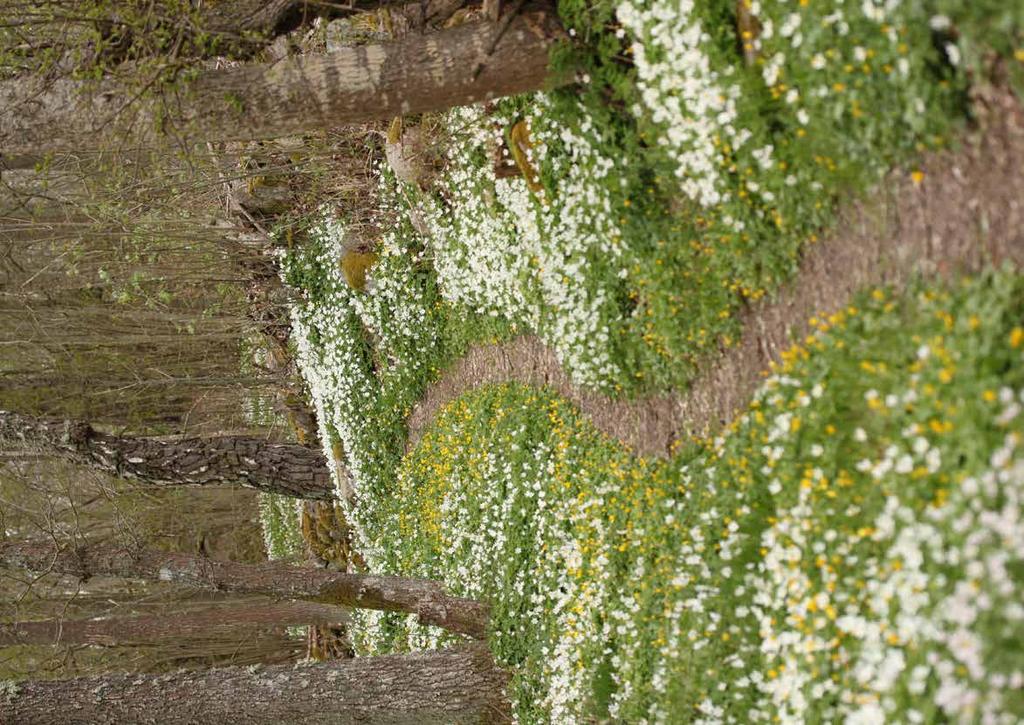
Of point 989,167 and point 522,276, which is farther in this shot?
point 522,276

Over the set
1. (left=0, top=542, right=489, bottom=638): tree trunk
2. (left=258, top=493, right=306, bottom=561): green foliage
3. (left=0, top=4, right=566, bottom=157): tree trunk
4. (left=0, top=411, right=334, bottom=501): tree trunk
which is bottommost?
(left=258, top=493, right=306, bottom=561): green foliage

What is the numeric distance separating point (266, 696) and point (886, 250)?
6030 millimetres

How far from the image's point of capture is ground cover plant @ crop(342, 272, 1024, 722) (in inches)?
140

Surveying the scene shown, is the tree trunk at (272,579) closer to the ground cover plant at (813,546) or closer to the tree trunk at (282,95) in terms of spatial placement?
the ground cover plant at (813,546)

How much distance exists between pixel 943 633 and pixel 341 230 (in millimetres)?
10272

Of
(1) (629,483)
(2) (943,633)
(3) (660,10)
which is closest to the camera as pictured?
(2) (943,633)

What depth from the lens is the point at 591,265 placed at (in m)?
6.85

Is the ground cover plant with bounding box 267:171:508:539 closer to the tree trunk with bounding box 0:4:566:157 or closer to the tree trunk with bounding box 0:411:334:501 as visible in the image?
the tree trunk with bounding box 0:411:334:501

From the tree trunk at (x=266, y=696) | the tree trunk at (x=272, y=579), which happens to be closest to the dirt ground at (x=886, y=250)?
the tree trunk at (x=272, y=579)

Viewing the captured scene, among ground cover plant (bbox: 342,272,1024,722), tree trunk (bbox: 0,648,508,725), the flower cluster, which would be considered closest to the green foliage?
tree trunk (bbox: 0,648,508,725)

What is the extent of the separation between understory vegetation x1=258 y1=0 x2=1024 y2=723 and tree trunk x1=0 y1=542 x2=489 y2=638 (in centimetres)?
39

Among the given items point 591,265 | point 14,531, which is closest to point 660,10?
point 591,265

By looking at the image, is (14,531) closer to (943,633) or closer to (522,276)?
(522,276)

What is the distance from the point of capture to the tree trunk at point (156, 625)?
36.9 ft
